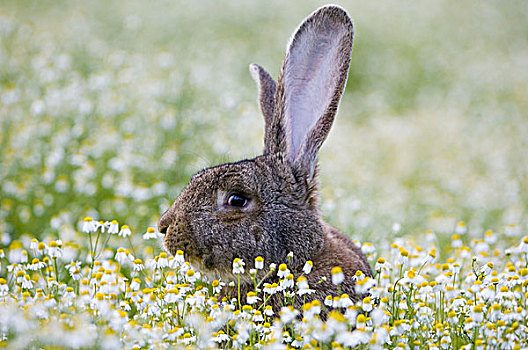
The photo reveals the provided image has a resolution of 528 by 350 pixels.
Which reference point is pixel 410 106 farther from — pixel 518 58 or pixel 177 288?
pixel 177 288

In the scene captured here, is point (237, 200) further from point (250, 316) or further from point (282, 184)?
point (250, 316)

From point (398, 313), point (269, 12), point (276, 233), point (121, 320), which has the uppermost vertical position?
point (269, 12)

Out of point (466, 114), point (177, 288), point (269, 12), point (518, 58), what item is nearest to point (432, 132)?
point (466, 114)


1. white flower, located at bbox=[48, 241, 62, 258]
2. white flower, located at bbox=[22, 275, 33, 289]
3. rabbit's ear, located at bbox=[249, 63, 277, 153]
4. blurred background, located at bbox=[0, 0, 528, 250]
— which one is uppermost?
blurred background, located at bbox=[0, 0, 528, 250]

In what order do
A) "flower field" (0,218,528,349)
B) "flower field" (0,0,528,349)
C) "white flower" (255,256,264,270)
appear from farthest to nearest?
"white flower" (255,256,264,270), "flower field" (0,0,528,349), "flower field" (0,218,528,349)

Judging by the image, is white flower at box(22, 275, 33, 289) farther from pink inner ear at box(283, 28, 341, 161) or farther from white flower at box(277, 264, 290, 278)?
pink inner ear at box(283, 28, 341, 161)

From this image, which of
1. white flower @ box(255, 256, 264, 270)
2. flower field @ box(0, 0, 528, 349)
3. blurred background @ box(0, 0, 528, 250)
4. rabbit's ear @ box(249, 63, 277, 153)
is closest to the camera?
flower field @ box(0, 0, 528, 349)

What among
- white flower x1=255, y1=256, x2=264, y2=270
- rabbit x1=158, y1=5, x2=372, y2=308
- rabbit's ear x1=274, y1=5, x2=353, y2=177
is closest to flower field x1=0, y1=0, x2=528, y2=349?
white flower x1=255, y1=256, x2=264, y2=270

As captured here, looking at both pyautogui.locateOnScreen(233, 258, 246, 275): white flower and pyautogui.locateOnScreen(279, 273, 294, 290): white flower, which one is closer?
pyautogui.locateOnScreen(279, 273, 294, 290): white flower
